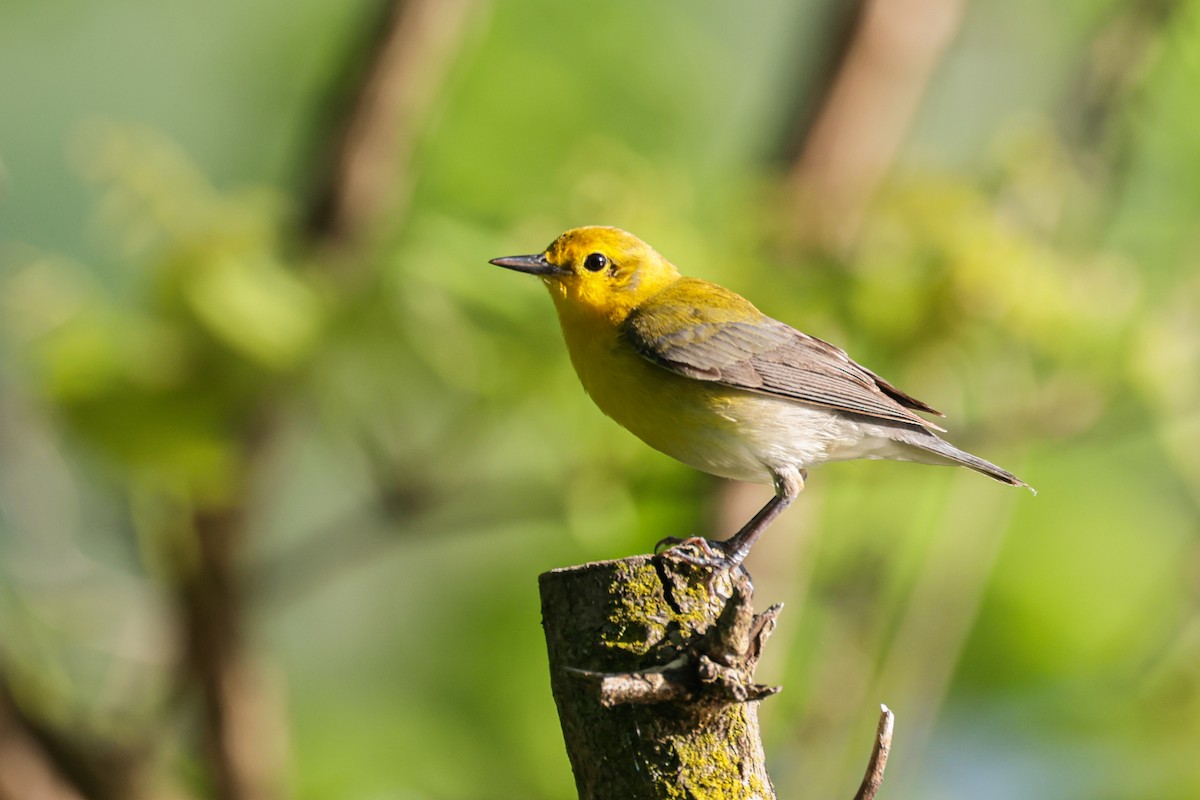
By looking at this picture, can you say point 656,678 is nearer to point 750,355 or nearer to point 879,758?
point 879,758

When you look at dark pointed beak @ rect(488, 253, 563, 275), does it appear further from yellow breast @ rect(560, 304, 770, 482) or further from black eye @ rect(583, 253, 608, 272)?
yellow breast @ rect(560, 304, 770, 482)

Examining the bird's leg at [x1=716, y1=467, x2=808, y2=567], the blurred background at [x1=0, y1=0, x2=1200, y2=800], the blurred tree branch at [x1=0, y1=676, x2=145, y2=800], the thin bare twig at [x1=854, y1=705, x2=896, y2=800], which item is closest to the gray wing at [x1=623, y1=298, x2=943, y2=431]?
the bird's leg at [x1=716, y1=467, x2=808, y2=567]

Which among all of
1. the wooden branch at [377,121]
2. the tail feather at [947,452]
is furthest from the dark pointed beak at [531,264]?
the wooden branch at [377,121]

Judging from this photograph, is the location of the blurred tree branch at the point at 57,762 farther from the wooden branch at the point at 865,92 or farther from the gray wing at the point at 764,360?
the wooden branch at the point at 865,92

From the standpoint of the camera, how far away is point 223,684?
19.8 ft

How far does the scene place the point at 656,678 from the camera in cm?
239

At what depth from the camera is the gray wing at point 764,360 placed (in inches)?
151

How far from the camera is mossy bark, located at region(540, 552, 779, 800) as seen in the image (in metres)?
2.40

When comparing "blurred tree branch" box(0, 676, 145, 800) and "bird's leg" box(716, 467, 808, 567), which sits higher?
"bird's leg" box(716, 467, 808, 567)

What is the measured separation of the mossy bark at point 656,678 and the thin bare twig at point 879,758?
19 cm

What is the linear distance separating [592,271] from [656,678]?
6.62 ft

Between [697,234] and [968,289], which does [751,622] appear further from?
[697,234]

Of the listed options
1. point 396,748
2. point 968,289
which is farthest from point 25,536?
point 968,289

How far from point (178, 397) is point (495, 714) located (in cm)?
310
